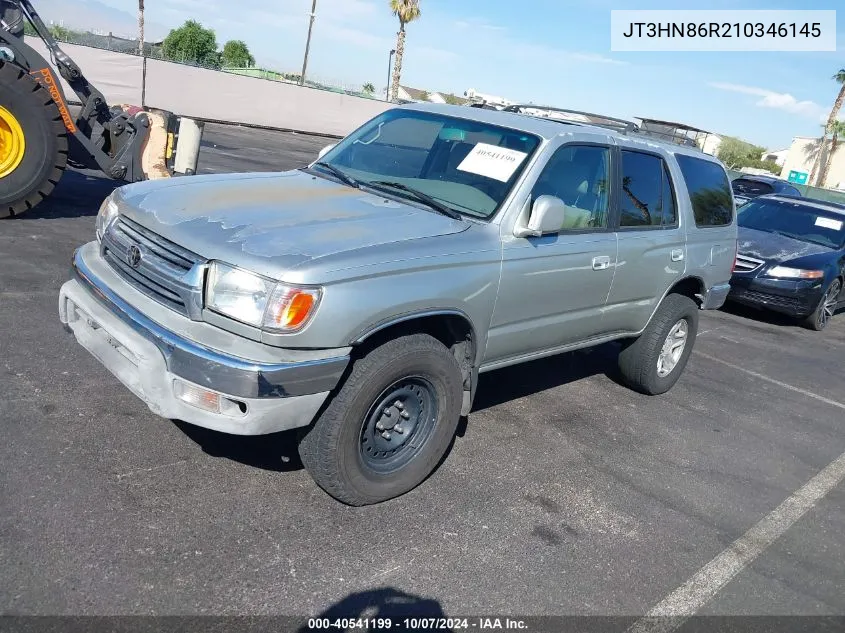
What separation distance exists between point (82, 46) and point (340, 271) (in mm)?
22662

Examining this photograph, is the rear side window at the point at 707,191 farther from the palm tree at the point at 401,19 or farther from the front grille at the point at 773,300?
the palm tree at the point at 401,19

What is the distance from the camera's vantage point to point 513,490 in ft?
13.7

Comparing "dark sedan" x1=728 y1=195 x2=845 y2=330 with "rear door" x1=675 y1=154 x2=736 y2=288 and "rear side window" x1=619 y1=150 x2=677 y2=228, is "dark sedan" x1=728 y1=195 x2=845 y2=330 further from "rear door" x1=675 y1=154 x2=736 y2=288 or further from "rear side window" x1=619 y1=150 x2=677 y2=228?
"rear side window" x1=619 y1=150 x2=677 y2=228

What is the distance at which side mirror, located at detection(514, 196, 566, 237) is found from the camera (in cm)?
398

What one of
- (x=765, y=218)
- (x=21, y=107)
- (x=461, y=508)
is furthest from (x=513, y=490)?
(x=765, y=218)

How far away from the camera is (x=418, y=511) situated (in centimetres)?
378

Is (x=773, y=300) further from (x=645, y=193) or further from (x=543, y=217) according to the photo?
(x=543, y=217)

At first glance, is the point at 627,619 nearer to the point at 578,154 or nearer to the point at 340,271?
the point at 340,271

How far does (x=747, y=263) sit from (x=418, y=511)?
7750 mm

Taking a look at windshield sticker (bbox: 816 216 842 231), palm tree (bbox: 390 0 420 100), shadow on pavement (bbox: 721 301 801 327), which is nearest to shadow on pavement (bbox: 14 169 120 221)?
shadow on pavement (bbox: 721 301 801 327)

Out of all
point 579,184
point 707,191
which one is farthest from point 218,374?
point 707,191

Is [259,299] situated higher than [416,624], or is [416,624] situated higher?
[259,299]

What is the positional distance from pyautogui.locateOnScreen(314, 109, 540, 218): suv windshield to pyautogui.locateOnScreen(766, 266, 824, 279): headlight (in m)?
6.60

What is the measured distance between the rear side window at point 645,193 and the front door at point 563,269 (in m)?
0.23
